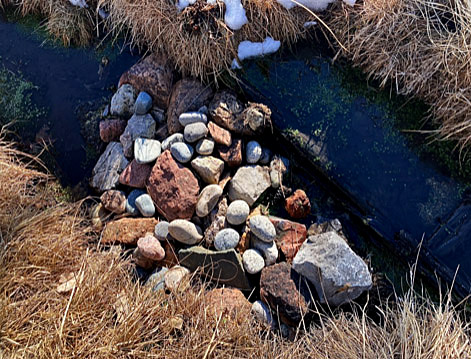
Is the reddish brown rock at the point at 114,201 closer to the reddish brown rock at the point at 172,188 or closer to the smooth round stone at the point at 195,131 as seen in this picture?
the reddish brown rock at the point at 172,188

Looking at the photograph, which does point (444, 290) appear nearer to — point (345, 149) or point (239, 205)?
point (345, 149)

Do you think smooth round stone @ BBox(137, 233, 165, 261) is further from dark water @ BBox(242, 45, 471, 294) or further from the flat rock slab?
dark water @ BBox(242, 45, 471, 294)

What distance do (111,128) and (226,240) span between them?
1150 mm

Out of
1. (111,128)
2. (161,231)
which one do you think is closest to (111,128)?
(111,128)

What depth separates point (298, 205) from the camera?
244 cm

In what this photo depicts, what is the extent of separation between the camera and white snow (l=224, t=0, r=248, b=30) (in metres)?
2.48

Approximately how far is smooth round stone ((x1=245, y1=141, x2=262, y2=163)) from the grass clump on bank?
0.85 metres

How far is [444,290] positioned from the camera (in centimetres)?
220

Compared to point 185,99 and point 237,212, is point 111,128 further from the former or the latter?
point 237,212

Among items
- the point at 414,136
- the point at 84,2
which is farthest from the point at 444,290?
the point at 84,2

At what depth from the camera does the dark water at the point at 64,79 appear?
2875 millimetres

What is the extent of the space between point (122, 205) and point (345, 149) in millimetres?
1432

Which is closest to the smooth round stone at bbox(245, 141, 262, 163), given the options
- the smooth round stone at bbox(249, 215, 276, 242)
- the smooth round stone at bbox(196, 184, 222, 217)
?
the smooth round stone at bbox(196, 184, 222, 217)

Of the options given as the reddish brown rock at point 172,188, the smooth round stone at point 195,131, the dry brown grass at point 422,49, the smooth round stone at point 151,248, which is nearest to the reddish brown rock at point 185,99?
the smooth round stone at point 195,131
